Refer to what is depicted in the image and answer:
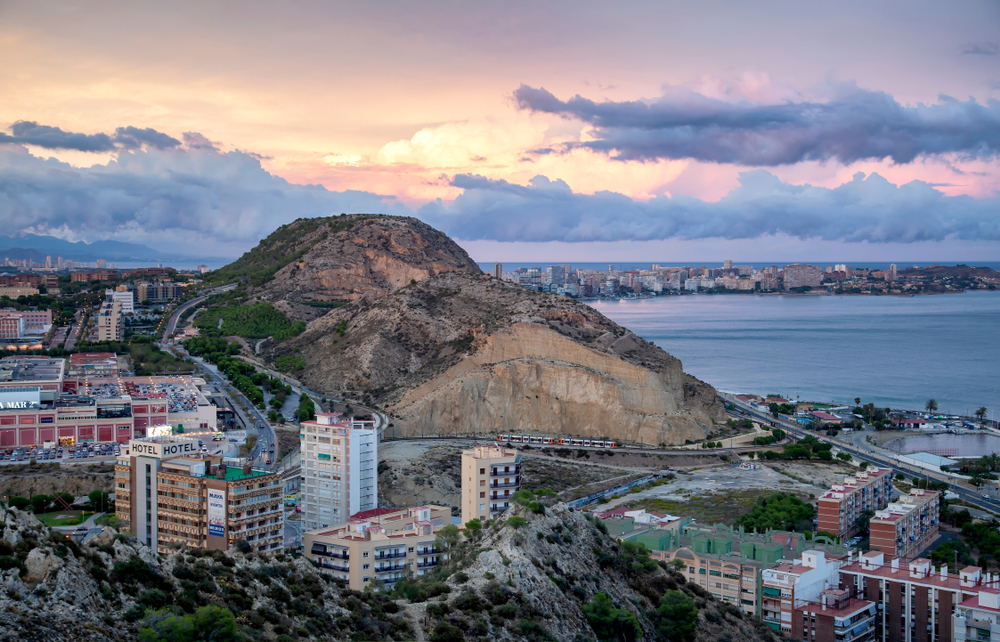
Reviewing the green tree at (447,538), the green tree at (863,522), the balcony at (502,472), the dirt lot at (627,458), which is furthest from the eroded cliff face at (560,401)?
the green tree at (447,538)

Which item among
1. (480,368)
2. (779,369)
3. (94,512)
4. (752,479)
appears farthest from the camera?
(779,369)

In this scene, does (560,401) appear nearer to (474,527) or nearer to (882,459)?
(882,459)

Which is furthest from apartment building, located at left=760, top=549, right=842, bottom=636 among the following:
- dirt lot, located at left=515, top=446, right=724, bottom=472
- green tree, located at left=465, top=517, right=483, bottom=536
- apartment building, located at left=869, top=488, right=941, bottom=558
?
dirt lot, located at left=515, top=446, right=724, bottom=472

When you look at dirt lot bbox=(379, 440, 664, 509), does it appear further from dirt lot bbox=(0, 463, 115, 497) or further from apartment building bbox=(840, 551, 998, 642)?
apartment building bbox=(840, 551, 998, 642)

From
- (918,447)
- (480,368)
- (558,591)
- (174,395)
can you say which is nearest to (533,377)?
(480,368)

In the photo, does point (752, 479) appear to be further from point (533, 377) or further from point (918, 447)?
point (918, 447)

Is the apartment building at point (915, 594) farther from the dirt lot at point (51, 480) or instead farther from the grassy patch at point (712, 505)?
the dirt lot at point (51, 480)

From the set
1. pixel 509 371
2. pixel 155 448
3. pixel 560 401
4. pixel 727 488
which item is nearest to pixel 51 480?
pixel 155 448
